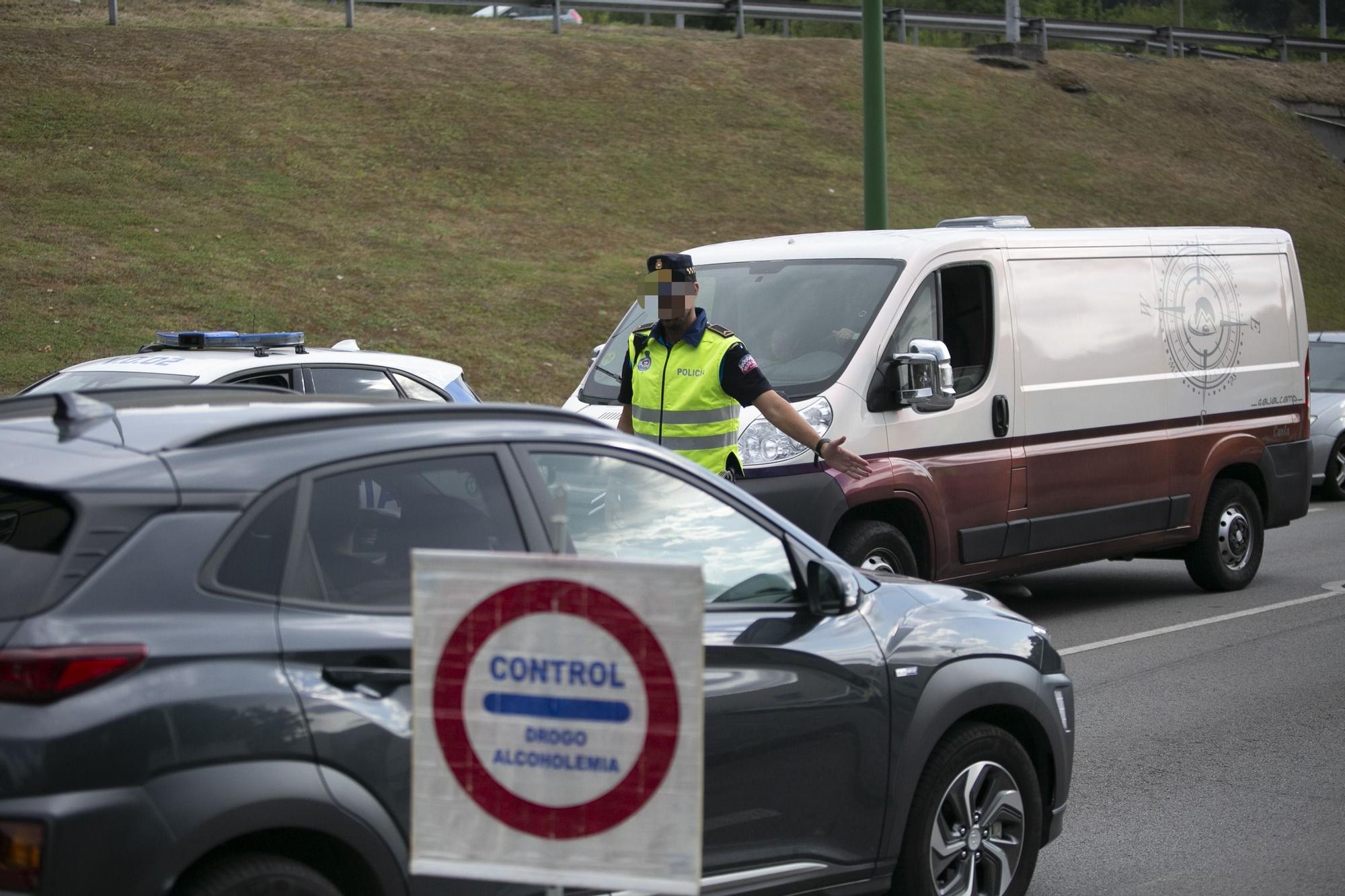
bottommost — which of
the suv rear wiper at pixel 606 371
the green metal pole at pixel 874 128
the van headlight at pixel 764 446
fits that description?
the van headlight at pixel 764 446

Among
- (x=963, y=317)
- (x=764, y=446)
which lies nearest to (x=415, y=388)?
(x=764, y=446)

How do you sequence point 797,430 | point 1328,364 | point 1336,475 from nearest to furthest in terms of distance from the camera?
point 797,430 < point 1336,475 < point 1328,364

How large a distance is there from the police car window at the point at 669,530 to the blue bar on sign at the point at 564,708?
43.8 inches

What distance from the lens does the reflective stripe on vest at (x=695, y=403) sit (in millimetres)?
6793

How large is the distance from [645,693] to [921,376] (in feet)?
19.3

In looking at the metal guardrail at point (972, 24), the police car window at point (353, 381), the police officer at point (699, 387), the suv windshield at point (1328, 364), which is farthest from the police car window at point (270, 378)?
the metal guardrail at point (972, 24)

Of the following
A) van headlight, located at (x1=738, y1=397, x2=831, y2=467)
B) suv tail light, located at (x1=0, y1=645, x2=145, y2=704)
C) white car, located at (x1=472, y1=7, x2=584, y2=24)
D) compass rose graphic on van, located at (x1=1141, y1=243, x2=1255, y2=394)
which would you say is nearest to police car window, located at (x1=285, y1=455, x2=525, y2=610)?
suv tail light, located at (x1=0, y1=645, x2=145, y2=704)

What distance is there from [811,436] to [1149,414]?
164 inches

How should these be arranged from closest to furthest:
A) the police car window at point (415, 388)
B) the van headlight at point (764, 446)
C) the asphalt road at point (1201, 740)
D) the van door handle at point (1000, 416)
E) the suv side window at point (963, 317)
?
the asphalt road at point (1201, 740) < the van headlight at point (764, 446) < the suv side window at point (963, 317) < the van door handle at point (1000, 416) < the police car window at point (415, 388)

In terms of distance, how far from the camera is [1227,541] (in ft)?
36.1

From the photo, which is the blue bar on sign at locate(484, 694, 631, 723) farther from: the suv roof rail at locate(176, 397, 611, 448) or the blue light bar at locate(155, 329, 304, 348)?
the blue light bar at locate(155, 329, 304, 348)

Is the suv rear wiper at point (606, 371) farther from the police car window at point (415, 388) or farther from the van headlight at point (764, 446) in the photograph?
the van headlight at point (764, 446)

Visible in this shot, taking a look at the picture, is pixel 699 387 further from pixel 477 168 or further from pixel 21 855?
pixel 477 168

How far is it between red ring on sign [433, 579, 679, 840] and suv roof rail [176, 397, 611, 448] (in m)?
0.97
